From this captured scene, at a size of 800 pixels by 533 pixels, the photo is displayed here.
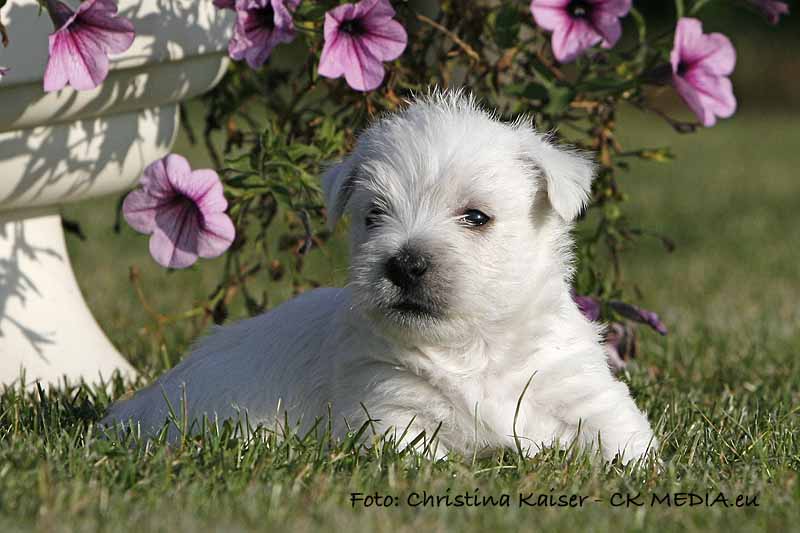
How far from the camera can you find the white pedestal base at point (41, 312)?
14.3 ft

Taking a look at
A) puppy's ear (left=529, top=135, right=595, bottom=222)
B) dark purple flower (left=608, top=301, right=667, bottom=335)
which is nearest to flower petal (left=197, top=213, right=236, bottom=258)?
puppy's ear (left=529, top=135, right=595, bottom=222)

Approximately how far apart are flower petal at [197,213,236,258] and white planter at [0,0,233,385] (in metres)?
0.59

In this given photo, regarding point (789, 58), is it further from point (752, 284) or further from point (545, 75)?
point (545, 75)

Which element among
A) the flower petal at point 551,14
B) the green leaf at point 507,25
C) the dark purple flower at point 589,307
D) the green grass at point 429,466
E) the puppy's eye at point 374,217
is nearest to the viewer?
the green grass at point 429,466

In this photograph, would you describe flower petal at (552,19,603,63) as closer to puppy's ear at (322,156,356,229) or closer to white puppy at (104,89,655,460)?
white puppy at (104,89,655,460)

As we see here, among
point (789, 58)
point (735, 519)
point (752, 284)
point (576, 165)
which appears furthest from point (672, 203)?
point (789, 58)

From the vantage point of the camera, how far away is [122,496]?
279cm

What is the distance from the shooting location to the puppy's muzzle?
3.22m

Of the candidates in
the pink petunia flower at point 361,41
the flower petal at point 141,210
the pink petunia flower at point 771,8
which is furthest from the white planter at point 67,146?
the pink petunia flower at point 771,8

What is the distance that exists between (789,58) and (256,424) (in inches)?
796

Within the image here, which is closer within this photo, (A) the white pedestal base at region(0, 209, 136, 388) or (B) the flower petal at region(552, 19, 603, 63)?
(B) the flower petal at region(552, 19, 603, 63)

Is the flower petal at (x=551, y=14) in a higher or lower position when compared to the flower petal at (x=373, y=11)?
lower

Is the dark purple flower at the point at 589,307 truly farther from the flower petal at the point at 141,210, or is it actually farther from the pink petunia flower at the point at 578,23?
the flower petal at the point at 141,210

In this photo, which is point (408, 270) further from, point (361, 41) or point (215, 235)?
point (361, 41)
